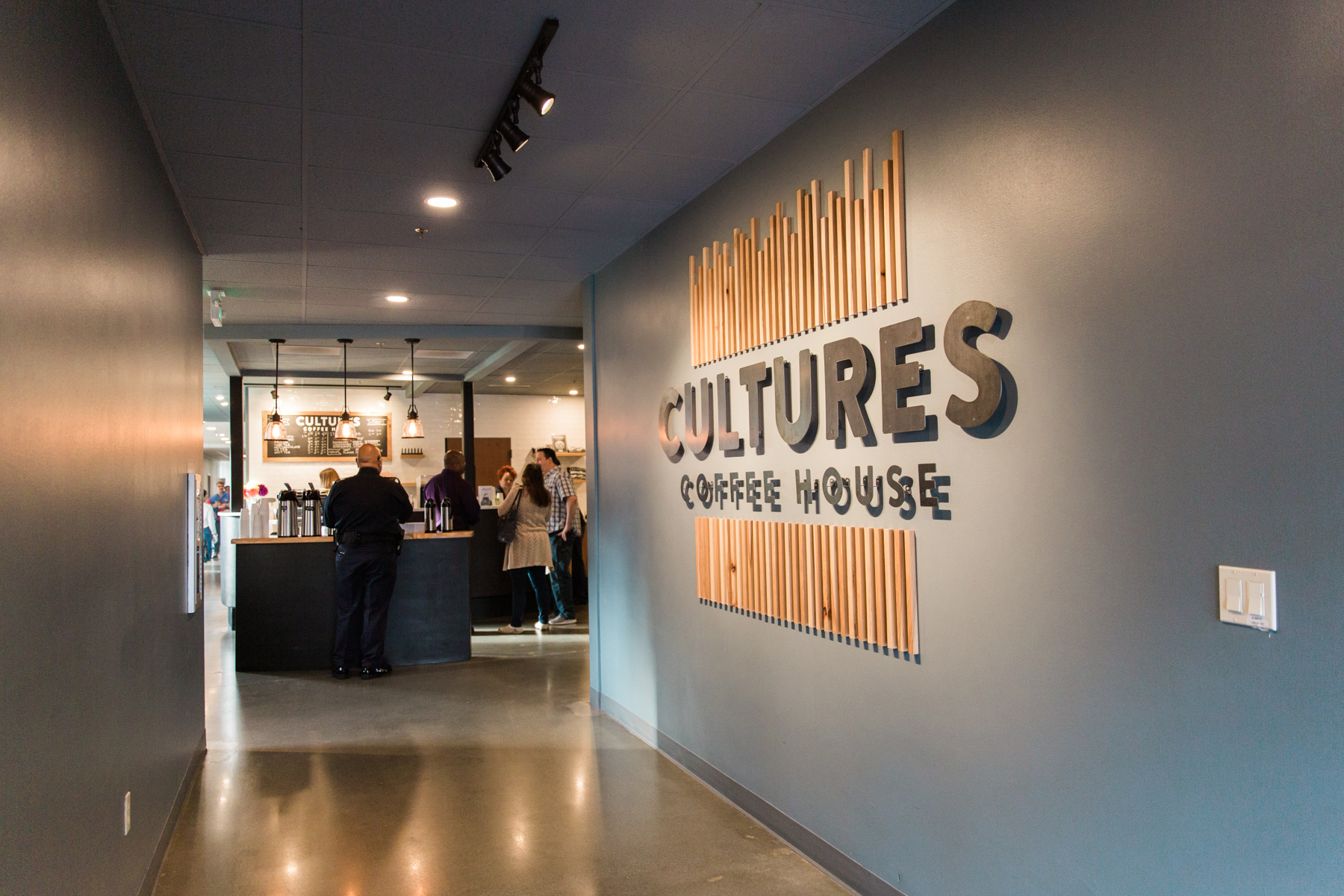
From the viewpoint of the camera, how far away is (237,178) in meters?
3.99

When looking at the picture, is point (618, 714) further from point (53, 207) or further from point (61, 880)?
point (53, 207)

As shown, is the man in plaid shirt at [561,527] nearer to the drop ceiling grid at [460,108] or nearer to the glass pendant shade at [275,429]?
the glass pendant shade at [275,429]

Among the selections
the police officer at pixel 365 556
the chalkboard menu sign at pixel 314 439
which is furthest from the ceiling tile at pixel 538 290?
the chalkboard menu sign at pixel 314 439

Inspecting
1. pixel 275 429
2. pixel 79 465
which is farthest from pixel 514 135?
pixel 275 429

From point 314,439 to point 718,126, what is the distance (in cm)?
931

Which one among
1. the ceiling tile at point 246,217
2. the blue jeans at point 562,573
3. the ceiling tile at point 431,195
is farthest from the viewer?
the blue jeans at point 562,573

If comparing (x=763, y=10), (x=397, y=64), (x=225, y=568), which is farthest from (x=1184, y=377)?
(x=225, y=568)

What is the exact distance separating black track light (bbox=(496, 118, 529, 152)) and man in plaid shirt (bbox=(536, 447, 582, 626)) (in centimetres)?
539

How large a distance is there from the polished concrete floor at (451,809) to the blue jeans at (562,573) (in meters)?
2.55

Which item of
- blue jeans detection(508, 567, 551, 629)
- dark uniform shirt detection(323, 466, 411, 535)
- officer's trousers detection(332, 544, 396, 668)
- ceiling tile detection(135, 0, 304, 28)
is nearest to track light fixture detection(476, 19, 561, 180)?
ceiling tile detection(135, 0, 304, 28)

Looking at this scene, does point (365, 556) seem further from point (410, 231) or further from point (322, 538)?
point (410, 231)

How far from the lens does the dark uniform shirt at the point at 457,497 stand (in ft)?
26.4

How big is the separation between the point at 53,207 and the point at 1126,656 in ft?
8.86

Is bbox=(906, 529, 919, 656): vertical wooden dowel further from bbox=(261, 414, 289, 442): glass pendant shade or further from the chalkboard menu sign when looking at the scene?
the chalkboard menu sign
